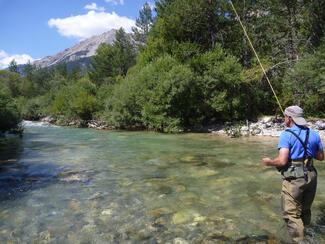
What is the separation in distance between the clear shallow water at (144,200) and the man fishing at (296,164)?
2.59 ft

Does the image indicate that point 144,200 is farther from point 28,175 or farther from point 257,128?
point 257,128

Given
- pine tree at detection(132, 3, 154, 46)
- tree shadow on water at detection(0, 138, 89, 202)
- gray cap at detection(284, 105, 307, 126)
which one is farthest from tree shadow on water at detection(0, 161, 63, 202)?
pine tree at detection(132, 3, 154, 46)

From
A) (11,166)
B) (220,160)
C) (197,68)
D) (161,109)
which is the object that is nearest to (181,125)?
(161,109)

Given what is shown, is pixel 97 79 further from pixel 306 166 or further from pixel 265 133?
pixel 306 166

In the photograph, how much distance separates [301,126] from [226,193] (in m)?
4.57

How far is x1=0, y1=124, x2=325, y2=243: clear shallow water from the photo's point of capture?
727 cm

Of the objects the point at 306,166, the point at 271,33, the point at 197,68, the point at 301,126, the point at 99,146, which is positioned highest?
the point at 271,33

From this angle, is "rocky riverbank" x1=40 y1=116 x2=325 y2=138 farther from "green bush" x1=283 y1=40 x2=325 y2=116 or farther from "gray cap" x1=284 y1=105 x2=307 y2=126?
"gray cap" x1=284 y1=105 x2=307 y2=126

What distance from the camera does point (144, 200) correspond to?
9.63m

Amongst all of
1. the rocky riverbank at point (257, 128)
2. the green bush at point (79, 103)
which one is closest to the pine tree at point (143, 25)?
the green bush at point (79, 103)

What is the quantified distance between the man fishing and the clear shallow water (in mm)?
788

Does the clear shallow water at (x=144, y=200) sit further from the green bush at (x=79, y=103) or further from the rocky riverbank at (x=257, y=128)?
the green bush at (x=79, y=103)

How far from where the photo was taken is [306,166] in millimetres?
5953

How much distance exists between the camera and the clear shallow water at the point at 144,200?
23.9 ft
